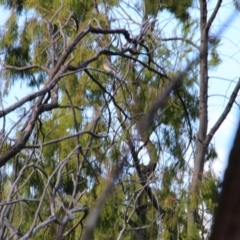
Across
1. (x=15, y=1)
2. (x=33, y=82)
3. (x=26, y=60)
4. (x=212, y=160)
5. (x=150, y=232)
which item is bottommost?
(x=150, y=232)

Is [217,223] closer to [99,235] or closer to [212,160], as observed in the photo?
[99,235]

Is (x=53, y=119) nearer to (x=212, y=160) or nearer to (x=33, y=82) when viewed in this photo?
(x=33, y=82)

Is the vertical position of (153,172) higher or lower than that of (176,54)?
lower

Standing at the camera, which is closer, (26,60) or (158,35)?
(158,35)

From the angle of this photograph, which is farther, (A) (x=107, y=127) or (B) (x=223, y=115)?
(B) (x=223, y=115)

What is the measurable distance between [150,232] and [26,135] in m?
2.62

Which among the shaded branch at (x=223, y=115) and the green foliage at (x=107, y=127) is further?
the shaded branch at (x=223, y=115)

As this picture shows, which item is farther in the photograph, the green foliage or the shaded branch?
the shaded branch

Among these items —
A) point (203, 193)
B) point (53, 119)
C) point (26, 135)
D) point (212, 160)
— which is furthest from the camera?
point (53, 119)

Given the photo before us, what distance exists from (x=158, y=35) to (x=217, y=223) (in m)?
4.99

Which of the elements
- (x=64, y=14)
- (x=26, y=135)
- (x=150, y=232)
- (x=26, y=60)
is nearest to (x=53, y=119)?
(x=26, y=60)

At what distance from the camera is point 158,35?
557cm

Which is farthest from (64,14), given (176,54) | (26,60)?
(176,54)

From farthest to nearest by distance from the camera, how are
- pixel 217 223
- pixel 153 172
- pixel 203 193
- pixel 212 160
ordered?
pixel 212 160 → pixel 153 172 → pixel 203 193 → pixel 217 223
